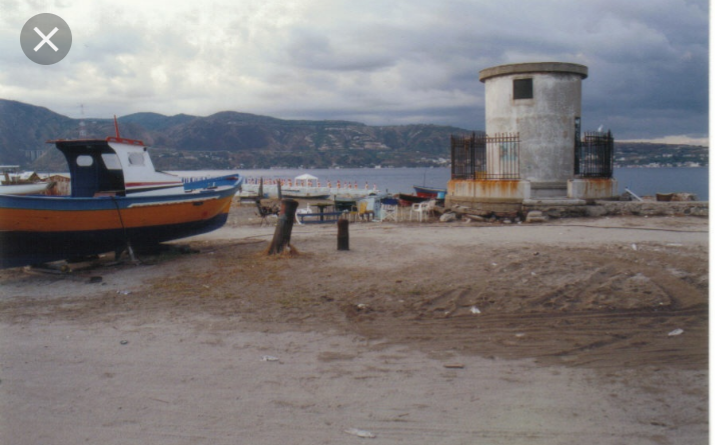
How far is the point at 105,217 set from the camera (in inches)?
427

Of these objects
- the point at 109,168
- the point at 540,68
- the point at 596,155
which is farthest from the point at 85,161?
the point at 596,155

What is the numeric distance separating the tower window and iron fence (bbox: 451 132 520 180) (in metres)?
1.18

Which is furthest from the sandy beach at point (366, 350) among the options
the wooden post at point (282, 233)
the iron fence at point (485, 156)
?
the iron fence at point (485, 156)

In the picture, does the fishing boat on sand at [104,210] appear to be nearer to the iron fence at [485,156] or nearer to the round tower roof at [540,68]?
the iron fence at [485,156]

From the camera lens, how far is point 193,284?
9234 mm

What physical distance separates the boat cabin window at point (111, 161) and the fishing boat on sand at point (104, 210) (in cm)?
2

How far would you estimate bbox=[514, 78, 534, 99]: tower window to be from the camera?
17344mm

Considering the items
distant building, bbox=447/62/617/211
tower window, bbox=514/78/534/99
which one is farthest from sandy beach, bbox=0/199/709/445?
tower window, bbox=514/78/534/99

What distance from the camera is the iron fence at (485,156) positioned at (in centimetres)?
1773

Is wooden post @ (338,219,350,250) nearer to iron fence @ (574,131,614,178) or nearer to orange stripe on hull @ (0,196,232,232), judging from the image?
orange stripe on hull @ (0,196,232,232)

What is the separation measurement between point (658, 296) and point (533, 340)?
249cm

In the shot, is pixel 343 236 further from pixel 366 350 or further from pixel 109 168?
pixel 366 350

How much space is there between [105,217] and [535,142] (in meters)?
12.2

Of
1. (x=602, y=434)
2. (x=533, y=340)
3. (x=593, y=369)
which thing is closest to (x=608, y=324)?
(x=533, y=340)
